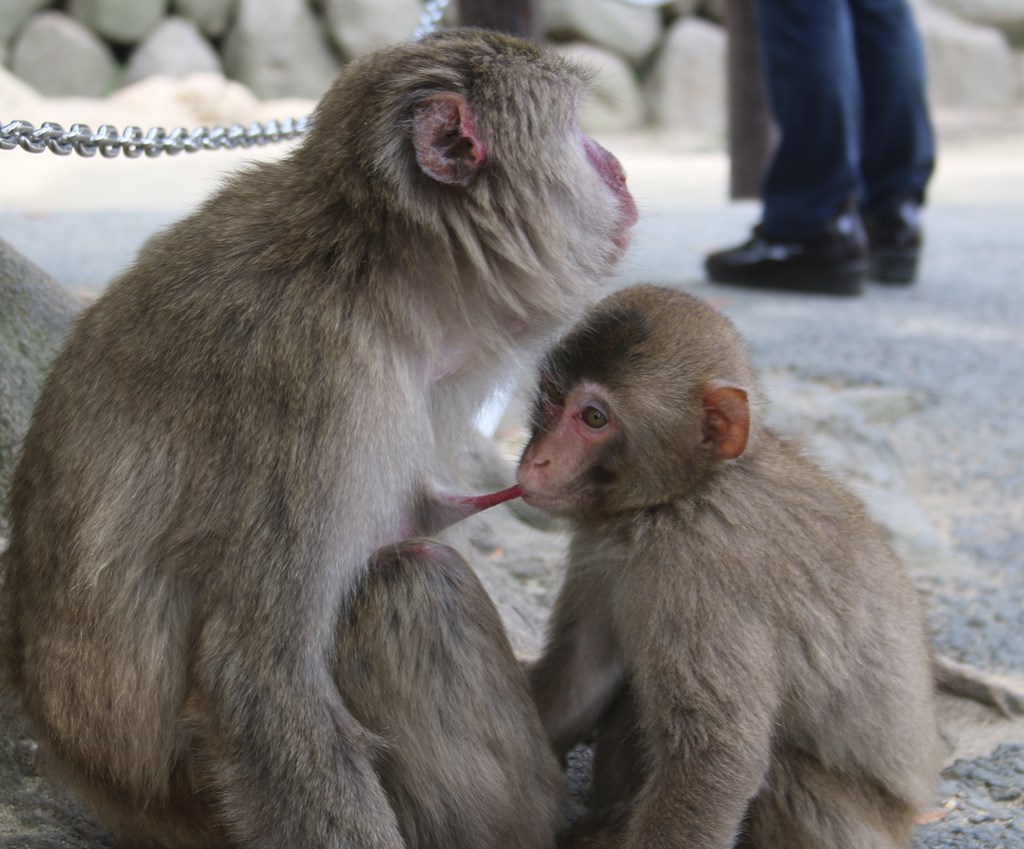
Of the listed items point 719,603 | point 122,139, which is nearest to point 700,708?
point 719,603

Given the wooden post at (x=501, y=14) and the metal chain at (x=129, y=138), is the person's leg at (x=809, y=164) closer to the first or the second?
the wooden post at (x=501, y=14)

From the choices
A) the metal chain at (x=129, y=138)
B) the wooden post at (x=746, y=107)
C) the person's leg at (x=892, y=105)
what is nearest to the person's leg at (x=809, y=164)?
the person's leg at (x=892, y=105)

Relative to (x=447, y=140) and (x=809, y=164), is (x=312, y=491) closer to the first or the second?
(x=447, y=140)

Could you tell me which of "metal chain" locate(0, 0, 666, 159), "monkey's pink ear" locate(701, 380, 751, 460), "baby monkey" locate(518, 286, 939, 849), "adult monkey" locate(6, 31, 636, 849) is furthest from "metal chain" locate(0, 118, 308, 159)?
"monkey's pink ear" locate(701, 380, 751, 460)

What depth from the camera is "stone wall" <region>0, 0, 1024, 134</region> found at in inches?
650

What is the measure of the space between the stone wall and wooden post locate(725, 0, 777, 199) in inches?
215

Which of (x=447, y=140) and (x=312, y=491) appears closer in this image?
(x=312, y=491)

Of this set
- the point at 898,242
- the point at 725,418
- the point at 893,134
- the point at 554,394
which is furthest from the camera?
the point at 898,242

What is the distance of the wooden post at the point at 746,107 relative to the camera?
30.3ft

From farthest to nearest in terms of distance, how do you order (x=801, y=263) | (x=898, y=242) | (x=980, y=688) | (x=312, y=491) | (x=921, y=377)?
(x=898, y=242)
(x=801, y=263)
(x=921, y=377)
(x=980, y=688)
(x=312, y=491)

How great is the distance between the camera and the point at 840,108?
6051 mm

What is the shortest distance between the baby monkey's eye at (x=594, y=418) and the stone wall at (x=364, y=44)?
44.6ft

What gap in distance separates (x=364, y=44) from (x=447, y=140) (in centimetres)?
1612

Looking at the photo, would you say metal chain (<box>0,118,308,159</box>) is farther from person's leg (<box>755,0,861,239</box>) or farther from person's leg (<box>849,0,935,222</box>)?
person's leg (<box>849,0,935,222</box>)
